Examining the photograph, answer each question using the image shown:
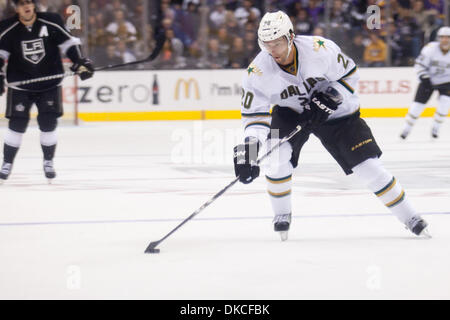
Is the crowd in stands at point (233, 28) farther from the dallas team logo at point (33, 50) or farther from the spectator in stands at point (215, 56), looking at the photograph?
the dallas team logo at point (33, 50)

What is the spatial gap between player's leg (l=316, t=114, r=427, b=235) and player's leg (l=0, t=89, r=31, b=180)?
2.52 meters

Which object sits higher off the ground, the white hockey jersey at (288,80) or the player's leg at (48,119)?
the white hockey jersey at (288,80)

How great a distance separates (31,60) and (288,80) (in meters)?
2.49

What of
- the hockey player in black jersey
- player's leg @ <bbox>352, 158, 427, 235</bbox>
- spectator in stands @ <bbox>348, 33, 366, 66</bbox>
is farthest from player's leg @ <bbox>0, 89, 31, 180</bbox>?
spectator in stands @ <bbox>348, 33, 366, 66</bbox>

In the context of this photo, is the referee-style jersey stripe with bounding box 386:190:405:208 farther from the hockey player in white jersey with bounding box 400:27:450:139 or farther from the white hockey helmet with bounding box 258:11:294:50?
the hockey player in white jersey with bounding box 400:27:450:139

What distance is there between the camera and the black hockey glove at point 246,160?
3.42 meters

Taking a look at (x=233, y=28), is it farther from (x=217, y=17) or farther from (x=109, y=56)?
(x=109, y=56)

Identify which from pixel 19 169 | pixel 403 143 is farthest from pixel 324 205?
pixel 403 143

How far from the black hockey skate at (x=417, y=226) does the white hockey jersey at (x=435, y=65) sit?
5210mm

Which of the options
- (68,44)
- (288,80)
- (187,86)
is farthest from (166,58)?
(288,80)

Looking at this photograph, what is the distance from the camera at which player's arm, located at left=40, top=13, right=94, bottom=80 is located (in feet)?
18.2

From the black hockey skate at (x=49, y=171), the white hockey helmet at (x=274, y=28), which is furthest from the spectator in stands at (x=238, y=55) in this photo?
the white hockey helmet at (x=274, y=28)
